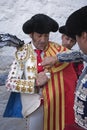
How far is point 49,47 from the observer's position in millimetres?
2801

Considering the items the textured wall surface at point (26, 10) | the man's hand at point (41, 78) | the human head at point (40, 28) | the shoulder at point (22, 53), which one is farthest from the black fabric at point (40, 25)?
the textured wall surface at point (26, 10)

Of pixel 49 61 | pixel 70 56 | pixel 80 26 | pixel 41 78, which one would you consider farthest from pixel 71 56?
pixel 80 26

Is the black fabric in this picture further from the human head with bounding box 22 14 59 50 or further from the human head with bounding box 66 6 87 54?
the human head with bounding box 66 6 87 54

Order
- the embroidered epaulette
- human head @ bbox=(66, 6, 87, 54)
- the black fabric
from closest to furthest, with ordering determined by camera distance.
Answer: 1. human head @ bbox=(66, 6, 87, 54)
2. the embroidered epaulette
3. the black fabric

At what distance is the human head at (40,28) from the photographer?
268 cm

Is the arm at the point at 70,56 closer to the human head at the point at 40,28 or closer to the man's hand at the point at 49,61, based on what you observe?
the man's hand at the point at 49,61

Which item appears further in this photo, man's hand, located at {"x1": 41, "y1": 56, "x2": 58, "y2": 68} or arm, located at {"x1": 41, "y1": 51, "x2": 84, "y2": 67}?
man's hand, located at {"x1": 41, "y1": 56, "x2": 58, "y2": 68}

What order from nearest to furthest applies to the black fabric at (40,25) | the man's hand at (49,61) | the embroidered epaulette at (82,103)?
the embroidered epaulette at (82,103) → the man's hand at (49,61) → the black fabric at (40,25)

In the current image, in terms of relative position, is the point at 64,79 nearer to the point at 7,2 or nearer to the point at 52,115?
the point at 52,115

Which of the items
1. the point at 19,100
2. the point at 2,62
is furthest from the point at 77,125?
the point at 2,62

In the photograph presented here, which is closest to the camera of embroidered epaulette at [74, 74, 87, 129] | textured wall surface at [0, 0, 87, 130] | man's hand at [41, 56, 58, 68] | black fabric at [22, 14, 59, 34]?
embroidered epaulette at [74, 74, 87, 129]

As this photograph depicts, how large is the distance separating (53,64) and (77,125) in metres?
0.59

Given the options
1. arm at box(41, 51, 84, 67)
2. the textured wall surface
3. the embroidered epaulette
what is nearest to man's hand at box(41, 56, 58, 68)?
arm at box(41, 51, 84, 67)

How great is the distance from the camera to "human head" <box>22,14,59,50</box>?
2684mm
